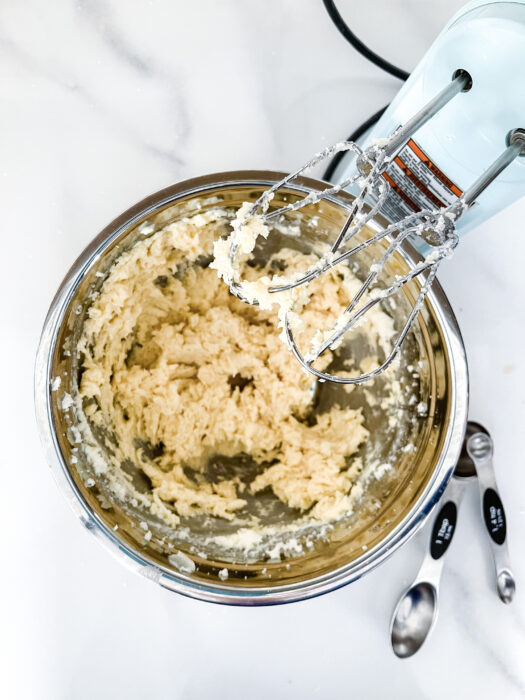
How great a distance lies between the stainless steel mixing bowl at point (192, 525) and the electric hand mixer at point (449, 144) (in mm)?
71

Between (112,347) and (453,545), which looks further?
(453,545)

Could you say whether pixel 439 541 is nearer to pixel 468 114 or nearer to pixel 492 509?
pixel 492 509

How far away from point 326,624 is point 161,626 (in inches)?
8.2

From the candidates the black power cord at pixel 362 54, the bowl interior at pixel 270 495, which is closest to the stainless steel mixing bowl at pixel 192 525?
the bowl interior at pixel 270 495

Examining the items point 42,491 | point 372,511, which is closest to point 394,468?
point 372,511

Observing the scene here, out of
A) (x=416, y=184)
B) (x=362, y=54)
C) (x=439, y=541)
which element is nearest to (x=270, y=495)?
(x=439, y=541)

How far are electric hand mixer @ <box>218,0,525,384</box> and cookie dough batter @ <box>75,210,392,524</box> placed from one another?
0.44 ft

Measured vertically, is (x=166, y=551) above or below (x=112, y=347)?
below

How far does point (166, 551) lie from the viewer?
2.10 ft

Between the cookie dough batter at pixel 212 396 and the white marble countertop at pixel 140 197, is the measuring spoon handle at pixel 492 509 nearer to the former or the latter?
the white marble countertop at pixel 140 197

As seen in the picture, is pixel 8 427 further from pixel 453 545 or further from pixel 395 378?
pixel 453 545

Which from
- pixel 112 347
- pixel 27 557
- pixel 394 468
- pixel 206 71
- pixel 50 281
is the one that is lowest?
pixel 394 468

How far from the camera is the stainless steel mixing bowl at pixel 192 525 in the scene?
0.58m

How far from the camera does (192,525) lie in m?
0.69
